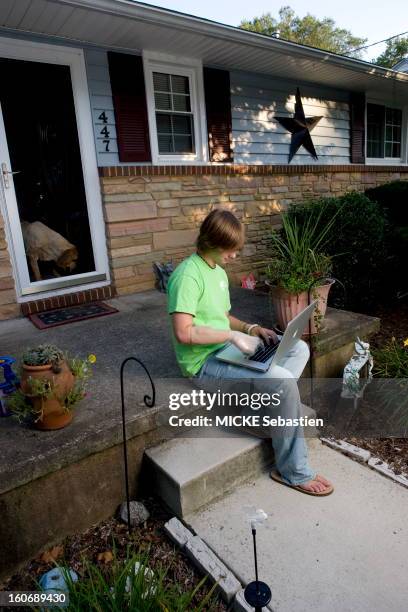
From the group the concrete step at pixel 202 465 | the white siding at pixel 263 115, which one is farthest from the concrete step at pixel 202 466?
the white siding at pixel 263 115

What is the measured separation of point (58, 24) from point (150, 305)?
255 centimetres

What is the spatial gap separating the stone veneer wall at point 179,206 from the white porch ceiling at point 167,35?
3.86 feet

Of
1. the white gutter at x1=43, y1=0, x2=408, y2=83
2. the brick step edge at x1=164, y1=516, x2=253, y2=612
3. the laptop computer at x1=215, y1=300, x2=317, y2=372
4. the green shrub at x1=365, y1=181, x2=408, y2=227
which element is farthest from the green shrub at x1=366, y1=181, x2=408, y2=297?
the brick step edge at x1=164, y1=516, x2=253, y2=612

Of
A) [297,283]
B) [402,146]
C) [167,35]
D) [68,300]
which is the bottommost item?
[68,300]

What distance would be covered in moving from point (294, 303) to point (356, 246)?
67.0 inches

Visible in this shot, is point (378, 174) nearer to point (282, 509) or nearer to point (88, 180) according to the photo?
point (88, 180)

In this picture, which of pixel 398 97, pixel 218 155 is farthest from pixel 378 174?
pixel 218 155

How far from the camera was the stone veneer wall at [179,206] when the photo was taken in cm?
417

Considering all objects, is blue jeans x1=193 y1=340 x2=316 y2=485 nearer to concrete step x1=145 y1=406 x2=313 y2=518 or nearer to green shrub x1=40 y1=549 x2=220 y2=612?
concrete step x1=145 y1=406 x2=313 y2=518

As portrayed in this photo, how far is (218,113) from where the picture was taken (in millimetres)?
4934

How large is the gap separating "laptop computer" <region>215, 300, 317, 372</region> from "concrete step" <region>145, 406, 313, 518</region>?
0.42 metres

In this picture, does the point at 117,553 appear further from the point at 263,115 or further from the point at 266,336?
the point at 263,115

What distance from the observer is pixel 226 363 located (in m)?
2.04

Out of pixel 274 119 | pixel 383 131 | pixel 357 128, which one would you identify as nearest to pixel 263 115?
pixel 274 119
